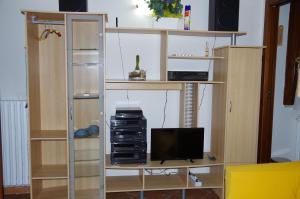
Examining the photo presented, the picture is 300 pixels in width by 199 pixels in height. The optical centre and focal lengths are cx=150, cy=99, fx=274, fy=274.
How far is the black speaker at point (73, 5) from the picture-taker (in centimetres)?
261

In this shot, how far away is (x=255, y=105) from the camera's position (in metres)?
2.93

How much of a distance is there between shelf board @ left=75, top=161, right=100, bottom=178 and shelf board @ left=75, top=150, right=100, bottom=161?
0.14 feet

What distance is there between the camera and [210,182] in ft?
9.94

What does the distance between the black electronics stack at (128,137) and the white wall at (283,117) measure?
2.17 meters

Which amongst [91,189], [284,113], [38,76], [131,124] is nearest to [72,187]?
[91,189]

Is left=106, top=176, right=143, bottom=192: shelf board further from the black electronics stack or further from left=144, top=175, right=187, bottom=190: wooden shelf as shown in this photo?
the black electronics stack

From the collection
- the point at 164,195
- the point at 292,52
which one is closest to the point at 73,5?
the point at 164,195

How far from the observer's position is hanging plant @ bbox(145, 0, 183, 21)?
279 cm

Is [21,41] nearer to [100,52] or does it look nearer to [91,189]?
[100,52]

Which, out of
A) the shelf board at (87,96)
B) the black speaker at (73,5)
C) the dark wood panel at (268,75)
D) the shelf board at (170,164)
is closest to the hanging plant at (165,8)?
the black speaker at (73,5)

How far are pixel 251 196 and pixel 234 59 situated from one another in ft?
4.79

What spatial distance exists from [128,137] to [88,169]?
53 centimetres

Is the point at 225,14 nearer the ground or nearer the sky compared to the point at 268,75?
nearer the sky

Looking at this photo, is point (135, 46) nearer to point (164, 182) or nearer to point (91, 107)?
point (91, 107)
